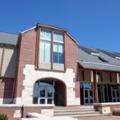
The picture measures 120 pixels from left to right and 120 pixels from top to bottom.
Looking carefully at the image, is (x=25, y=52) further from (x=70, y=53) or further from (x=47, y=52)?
(x=70, y=53)

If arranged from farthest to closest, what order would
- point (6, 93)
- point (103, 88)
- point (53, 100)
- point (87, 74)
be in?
1. point (103, 88)
2. point (87, 74)
3. point (53, 100)
4. point (6, 93)

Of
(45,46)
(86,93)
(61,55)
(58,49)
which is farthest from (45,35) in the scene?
(86,93)

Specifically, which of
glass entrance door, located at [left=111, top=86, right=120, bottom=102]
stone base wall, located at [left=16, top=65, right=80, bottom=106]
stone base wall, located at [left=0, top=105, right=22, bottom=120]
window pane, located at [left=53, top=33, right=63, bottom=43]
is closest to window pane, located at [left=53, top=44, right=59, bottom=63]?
window pane, located at [left=53, top=33, right=63, bottom=43]

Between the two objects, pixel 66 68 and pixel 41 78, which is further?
pixel 66 68

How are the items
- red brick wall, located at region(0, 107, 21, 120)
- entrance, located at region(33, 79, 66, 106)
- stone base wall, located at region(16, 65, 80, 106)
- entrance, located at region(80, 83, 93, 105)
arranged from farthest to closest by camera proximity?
entrance, located at region(80, 83, 93, 105) < entrance, located at region(33, 79, 66, 106) < stone base wall, located at region(16, 65, 80, 106) < red brick wall, located at region(0, 107, 21, 120)

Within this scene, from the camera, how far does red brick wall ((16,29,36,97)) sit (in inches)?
786

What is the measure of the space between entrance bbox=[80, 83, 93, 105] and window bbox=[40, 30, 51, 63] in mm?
6265

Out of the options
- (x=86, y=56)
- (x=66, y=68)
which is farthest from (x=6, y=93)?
(x=86, y=56)

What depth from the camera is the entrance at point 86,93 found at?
2439cm

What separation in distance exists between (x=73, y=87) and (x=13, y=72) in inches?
283

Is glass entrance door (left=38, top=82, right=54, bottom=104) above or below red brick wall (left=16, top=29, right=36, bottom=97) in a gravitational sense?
below

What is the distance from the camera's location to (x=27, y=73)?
20453mm

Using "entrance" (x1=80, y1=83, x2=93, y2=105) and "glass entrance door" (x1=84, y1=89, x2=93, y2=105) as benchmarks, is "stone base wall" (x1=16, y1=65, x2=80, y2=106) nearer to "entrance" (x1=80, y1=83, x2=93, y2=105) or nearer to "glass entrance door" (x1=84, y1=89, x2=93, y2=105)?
"entrance" (x1=80, y1=83, x2=93, y2=105)

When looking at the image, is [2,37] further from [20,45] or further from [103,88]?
[103,88]
